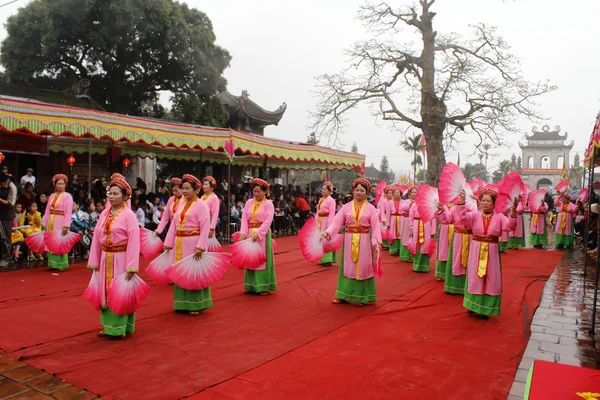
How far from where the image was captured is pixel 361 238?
571 centimetres

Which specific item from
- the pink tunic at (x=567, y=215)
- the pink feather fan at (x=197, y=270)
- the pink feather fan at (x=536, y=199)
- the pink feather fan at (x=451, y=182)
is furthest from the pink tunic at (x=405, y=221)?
Answer: the pink tunic at (x=567, y=215)

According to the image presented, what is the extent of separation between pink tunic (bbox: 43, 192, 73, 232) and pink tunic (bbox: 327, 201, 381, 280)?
447 cm

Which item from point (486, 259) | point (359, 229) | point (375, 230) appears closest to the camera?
point (486, 259)

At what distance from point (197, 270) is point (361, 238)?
2.00 metres

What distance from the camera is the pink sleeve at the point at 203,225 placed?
5.07 metres

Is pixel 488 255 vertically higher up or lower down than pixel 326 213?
lower down

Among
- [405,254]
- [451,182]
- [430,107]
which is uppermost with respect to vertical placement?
[430,107]

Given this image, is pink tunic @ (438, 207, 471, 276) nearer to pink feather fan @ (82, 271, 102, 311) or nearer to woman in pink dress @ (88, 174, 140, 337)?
woman in pink dress @ (88, 174, 140, 337)

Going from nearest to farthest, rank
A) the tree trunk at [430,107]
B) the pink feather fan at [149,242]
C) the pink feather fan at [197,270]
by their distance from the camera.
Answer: the pink feather fan at [197,270], the pink feather fan at [149,242], the tree trunk at [430,107]

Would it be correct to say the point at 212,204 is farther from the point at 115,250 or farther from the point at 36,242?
the point at 36,242

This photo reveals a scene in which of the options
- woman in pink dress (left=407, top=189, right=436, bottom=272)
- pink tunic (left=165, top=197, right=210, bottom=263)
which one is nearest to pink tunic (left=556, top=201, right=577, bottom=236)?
woman in pink dress (left=407, top=189, right=436, bottom=272)

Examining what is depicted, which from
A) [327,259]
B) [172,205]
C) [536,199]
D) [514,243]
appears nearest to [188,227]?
[172,205]

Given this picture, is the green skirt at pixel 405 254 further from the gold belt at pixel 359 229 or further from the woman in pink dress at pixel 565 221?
the woman in pink dress at pixel 565 221

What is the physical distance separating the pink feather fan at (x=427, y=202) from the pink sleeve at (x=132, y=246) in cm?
378
